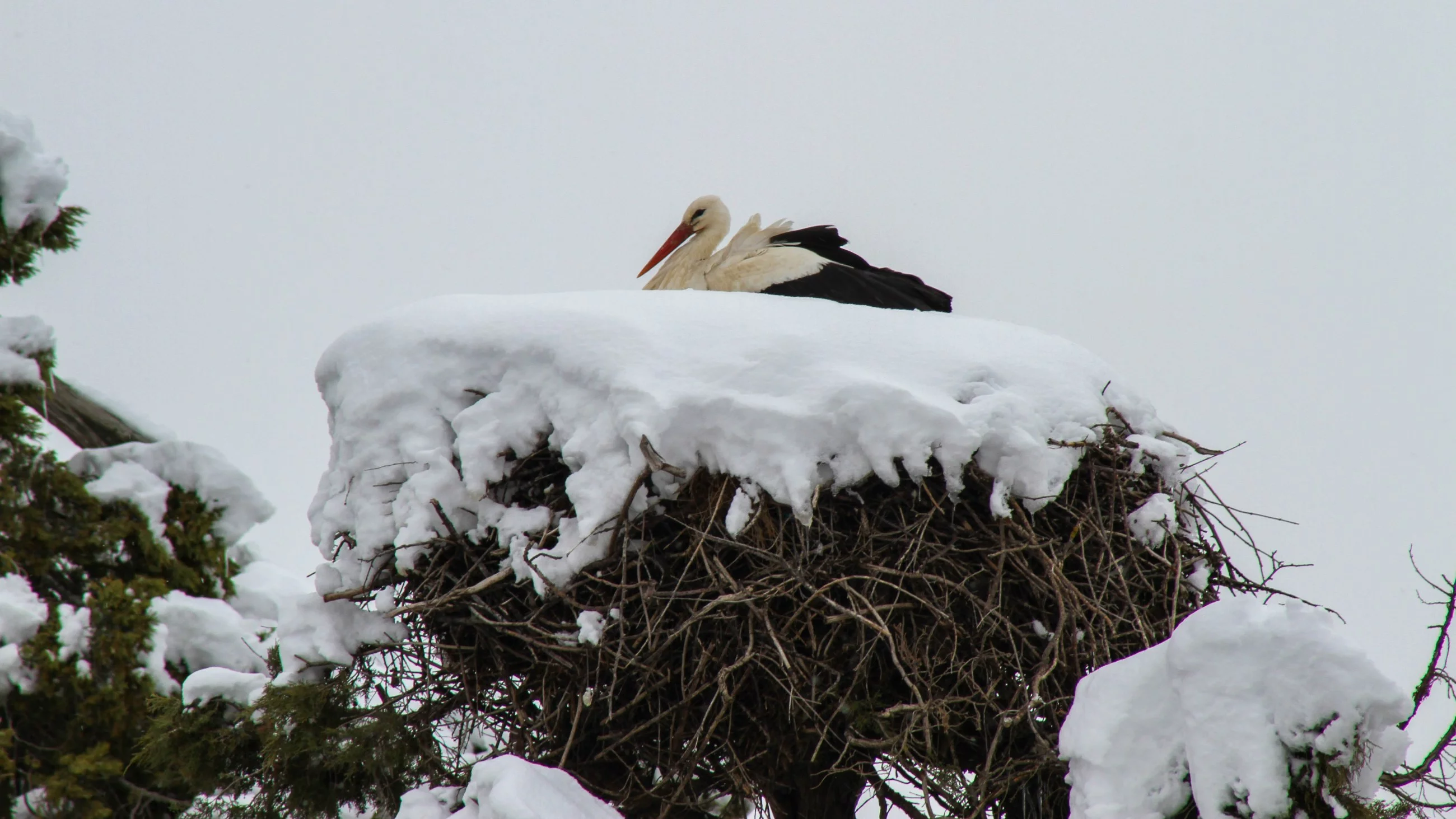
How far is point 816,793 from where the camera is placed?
2.94m

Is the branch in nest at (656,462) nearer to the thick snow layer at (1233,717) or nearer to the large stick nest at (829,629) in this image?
the large stick nest at (829,629)

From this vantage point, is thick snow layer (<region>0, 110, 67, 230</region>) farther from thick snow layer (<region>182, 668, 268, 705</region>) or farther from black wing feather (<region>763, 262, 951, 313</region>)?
black wing feather (<region>763, 262, 951, 313</region>)

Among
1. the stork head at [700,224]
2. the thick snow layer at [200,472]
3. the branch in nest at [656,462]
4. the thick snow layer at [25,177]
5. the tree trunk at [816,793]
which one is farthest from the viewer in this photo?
the thick snow layer at [200,472]

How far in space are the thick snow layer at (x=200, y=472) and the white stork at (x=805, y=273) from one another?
312cm

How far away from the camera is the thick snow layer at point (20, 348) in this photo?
5219 mm

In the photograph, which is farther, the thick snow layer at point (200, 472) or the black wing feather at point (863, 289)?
the thick snow layer at point (200, 472)

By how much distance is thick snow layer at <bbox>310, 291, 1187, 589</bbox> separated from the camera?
2.37m

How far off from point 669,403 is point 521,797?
32.4 inches

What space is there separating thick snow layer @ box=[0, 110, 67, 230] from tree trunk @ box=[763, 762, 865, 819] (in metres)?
4.53

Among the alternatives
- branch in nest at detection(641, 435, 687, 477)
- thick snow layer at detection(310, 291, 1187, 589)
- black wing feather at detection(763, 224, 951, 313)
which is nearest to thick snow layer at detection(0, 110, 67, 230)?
thick snow layer at detection(310, 291, 1187, 589)

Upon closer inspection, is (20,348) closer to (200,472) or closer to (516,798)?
(200,472)

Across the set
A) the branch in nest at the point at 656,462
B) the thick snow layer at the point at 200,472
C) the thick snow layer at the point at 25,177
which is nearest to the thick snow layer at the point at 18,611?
the thick snow layer at the point at 200,472

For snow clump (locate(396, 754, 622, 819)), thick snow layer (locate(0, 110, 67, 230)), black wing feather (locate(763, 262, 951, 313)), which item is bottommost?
snow clump (locate(396, 754, 622, 819))

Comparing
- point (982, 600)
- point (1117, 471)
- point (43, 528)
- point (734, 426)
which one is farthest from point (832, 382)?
point (43, 528)
